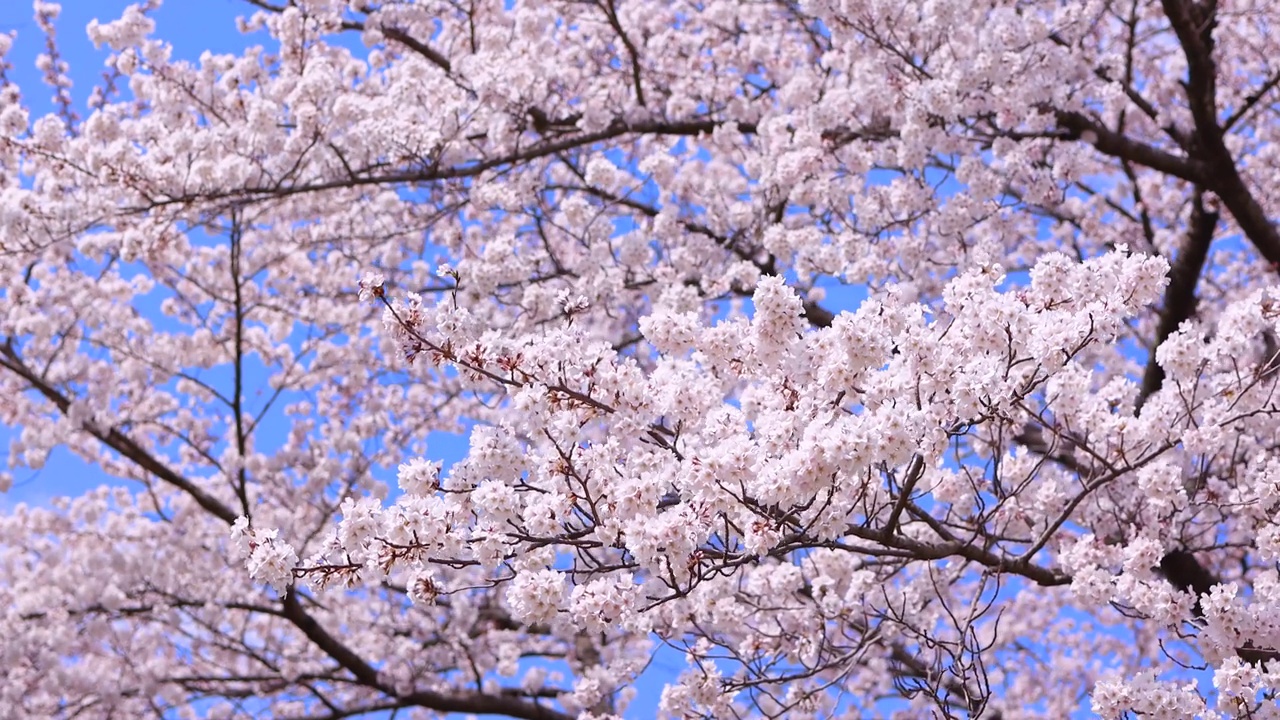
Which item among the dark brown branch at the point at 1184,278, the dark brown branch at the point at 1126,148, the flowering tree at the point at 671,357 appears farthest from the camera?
the dark brown branch at the point at 1184,278

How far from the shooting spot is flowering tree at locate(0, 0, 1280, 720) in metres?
4.00

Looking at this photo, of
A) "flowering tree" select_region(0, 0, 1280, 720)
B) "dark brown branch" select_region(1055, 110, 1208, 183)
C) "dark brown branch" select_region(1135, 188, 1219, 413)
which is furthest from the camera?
"dark brown branch" select_region(1135, 188, 1219, 413)

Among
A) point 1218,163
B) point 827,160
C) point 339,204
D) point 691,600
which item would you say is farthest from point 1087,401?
point 339,204

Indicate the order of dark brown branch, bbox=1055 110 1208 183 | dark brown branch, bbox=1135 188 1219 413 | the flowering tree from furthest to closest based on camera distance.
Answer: dark brown branch, bbox=1135 188 1219 413 → dark brown branch, bbox=1055 110 1208 183 → the flowering tree

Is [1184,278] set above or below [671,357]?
above

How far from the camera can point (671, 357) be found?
4.47 meters

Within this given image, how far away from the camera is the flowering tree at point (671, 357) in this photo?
13.1 feet

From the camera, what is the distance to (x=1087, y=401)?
5.72 meters

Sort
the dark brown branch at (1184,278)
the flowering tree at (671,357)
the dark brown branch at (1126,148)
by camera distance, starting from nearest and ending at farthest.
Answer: the flowering tree at (671,357) → the dark brown branch at (1126,148) → the dark brown branch at (1184,278)

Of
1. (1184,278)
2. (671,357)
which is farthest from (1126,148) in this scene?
(671,357)

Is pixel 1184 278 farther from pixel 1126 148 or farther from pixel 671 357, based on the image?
pixel 671 357

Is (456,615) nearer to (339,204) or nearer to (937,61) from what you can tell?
(339,204)

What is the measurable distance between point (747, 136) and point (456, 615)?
5.62m

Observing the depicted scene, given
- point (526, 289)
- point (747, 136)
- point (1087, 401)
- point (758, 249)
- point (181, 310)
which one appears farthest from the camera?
point (181, 310)
